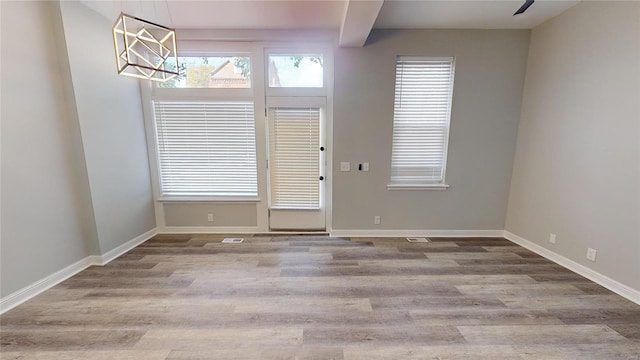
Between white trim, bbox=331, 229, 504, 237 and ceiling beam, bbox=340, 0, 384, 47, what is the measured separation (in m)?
2.62

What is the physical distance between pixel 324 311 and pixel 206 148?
2.85 m

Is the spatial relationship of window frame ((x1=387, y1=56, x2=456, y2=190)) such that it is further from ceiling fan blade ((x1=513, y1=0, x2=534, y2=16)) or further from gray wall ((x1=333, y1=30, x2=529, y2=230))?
ceiling fan blade ((x1=513, y1=0, x2=534, y2=16))

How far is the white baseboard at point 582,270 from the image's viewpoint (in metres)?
2.30

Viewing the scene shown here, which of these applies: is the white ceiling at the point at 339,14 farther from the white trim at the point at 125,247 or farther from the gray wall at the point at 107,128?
the white trim at the point at 125,247

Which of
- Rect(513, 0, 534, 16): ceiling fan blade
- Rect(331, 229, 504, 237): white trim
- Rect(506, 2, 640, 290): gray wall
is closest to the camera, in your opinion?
Rect(506, 2, 640, 290): gray wall

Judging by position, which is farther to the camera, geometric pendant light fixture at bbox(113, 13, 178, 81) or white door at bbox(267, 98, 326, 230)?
white door at bbox(267, 98, 326, 230)

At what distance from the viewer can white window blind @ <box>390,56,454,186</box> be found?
11.3ft

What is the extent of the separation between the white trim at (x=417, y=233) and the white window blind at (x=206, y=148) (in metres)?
1.59

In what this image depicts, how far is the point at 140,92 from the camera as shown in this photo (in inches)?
138

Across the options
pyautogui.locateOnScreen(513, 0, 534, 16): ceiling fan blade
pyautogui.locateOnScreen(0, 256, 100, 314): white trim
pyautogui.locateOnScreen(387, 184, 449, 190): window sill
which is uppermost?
pyautogui.locateOnScreen(513, 0, 534, 16): ceiling fan blade

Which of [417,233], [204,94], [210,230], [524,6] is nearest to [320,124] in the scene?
[204,94]

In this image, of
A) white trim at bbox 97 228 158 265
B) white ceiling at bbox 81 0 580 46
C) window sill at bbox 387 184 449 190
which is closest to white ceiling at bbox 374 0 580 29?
white ceiling at bbox 81 0 580 46

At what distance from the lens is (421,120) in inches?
140

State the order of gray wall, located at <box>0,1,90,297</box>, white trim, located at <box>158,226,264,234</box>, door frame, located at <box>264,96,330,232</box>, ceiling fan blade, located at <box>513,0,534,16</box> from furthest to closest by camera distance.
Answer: white trim, located at <box>158,226,264,234</box> → door frame, located at <box>264,96,330,232</box> → ceiling fan blade, located at <box>513,0,534,16</box> → gray wall, located at <box>0,1,90,297</box>
